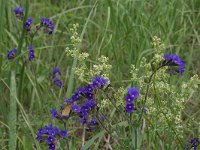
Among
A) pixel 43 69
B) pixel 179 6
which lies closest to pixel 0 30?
pixel 43 69

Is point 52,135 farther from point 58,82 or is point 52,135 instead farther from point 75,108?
point 58,82

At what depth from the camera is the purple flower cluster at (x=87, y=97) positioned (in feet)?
6.79

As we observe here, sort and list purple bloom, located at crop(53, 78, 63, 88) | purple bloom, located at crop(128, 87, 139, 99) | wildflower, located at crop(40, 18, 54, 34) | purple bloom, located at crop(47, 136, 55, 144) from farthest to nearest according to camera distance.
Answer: wildflower, located at crop(40, 18, 54, 34) → purple bloom, located at crop(53, 78, 63, 88) → purple bloom, located at crop(47, 136, 55, 144) → purple bloom, located at crop(128, 87, 139, 99)

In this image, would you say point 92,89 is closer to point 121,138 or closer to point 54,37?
point 121,138

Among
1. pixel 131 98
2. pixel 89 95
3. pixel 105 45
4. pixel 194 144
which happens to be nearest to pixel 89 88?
pixel 89 95

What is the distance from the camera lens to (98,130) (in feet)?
8.26

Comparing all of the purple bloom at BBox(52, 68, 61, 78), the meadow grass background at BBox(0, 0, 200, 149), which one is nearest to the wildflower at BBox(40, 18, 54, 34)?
the meadow grass background at BBox(0, 0, 200, 149)

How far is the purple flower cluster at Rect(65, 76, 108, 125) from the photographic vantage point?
207 centimetres

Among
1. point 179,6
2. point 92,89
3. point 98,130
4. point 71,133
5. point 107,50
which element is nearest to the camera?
point 92,89

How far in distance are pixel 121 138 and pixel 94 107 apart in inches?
7.8

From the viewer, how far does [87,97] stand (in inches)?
84.8

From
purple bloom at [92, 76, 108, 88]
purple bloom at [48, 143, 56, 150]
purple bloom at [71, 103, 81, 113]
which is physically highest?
purple bloom at [92, 76, 108, 88]

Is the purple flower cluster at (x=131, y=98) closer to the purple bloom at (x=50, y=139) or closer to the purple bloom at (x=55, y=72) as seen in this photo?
the purple bloom at (x=50, y=139)

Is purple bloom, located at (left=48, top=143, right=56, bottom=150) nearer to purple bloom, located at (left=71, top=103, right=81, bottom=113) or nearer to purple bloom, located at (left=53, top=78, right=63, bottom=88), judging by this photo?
purple bloom, located at (left=71, top=103, right=81, bottom=113)
